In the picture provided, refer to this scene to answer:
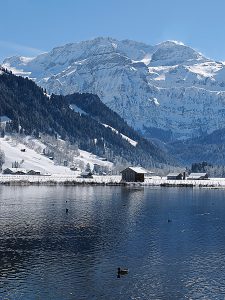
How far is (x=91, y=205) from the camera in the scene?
13362 centimetres

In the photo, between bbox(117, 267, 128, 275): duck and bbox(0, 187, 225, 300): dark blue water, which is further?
bbox(117, 267, 128, 275): duck

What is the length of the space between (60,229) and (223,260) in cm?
3352

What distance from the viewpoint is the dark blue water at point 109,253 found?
188ft

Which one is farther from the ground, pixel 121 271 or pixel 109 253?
pixel 109 253

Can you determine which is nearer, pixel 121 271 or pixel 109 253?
pixel 121 271

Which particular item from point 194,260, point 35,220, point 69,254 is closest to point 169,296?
point 194,260

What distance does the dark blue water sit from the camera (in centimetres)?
5719

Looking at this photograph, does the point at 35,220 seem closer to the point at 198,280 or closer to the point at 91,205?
the point at 91,205

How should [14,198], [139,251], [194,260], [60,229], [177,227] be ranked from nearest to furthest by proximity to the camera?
1. [194,260]
2. [139,251]
3. [60,229]
4. [177,227]
5. [14,198]

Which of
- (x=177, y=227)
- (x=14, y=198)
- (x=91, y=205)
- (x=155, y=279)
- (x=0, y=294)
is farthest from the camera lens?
(x=14, y=198)

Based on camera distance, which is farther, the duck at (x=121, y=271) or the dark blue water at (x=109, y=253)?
the duck at (x=121, y=271)

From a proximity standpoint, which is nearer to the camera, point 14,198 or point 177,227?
point 177,227

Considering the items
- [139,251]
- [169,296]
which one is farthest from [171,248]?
[169,296]

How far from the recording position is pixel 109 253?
2911 inches
